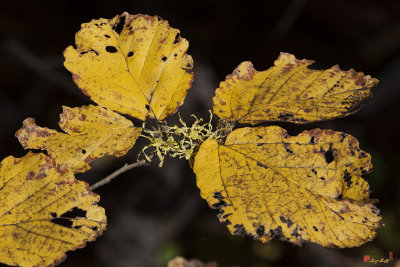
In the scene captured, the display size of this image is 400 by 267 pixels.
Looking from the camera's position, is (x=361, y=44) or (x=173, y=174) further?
(x=361, y=44)

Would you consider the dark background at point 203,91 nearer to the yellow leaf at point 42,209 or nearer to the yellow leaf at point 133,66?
Result: the yellow leaf at point 133,66

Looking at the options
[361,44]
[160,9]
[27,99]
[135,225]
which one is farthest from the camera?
[361,44]

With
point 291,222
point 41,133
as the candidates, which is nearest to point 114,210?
point 41,133

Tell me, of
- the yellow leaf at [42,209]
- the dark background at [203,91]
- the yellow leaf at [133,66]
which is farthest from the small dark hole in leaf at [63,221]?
the dark background at [203,91]

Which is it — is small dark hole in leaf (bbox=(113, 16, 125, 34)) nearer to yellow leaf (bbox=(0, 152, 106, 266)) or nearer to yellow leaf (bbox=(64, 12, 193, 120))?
yellow leaf (bbox=(64, 12, 193, 120))

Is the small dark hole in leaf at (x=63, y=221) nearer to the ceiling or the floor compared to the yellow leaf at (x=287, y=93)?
nearer to the floor

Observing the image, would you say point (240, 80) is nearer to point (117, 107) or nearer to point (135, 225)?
point (117, 107)

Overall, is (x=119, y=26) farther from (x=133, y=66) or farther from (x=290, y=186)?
(x=290, y=186)
